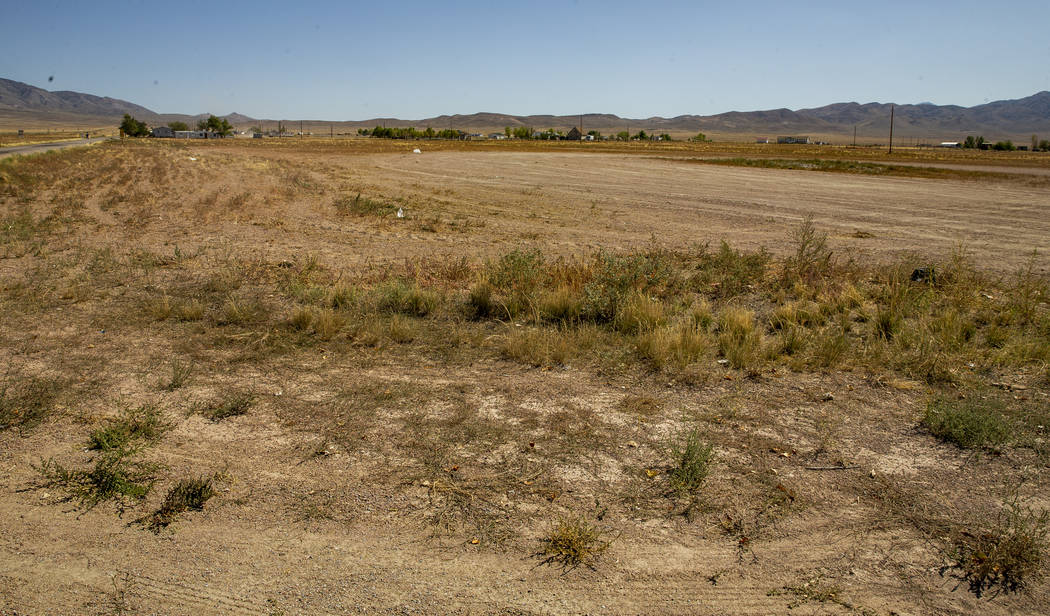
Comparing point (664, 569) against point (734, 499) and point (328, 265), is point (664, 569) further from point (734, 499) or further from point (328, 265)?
point (328, 265)

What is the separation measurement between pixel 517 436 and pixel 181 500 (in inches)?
94.5

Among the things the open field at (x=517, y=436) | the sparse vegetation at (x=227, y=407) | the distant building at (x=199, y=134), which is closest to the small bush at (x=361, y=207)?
the open field at (x=517, y=436)

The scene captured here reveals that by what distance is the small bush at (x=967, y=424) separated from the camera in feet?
16.7

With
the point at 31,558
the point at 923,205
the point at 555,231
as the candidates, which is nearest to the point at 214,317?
the point at 31,558

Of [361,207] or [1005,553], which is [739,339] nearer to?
[1005,553]

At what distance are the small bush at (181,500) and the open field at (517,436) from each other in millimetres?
23

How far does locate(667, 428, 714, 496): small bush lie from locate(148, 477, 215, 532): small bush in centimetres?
315

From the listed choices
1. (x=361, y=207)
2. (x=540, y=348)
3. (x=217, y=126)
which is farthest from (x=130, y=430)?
(x=217, y=126)

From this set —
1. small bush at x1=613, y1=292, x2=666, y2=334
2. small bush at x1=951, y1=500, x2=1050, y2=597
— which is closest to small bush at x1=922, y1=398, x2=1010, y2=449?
small bush at x1=951, y1=500, x2=1050, y2=597

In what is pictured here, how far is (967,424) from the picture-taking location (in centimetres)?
522

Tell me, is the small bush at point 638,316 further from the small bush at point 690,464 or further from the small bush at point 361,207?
the small bush at point 361,207

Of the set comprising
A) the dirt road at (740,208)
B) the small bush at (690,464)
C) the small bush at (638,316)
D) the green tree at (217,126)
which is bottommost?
the small bush at (690,464)

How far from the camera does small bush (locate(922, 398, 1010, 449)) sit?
5.09 m

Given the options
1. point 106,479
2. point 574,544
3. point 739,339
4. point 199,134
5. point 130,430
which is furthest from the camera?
point 199,134
